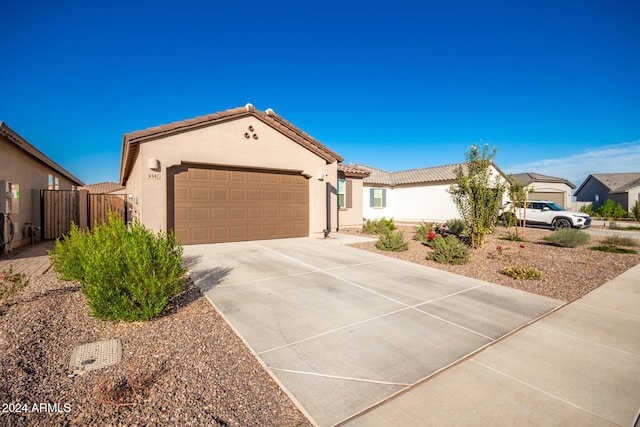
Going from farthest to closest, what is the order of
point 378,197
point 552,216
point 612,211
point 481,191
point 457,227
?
point 612,211
point 378,197
point 552,216
point 457,227
point 481,191

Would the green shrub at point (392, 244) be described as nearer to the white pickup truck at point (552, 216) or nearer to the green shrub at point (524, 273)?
the green shrub at point (524, 273)

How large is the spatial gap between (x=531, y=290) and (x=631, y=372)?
2881 millimetres

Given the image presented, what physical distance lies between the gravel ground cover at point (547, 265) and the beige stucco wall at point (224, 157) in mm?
3483

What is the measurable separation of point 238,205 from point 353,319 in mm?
7334

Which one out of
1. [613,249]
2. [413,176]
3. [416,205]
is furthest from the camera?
[413,176]

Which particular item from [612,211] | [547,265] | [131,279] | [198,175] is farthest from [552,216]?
[131,279]

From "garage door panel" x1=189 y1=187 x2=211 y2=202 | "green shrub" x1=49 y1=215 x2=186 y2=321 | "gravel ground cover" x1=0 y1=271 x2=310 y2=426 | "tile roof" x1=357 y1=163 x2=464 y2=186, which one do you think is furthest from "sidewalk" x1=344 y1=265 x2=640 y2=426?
"tile roof" x1=357 y1=163 x2=464 y2=186

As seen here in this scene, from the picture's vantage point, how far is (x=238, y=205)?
403 inches

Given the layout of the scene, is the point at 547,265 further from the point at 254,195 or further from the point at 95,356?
the point at 95,356

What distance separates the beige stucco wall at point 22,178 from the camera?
8.87 m

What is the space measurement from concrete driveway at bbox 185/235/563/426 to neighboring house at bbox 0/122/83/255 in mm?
5825

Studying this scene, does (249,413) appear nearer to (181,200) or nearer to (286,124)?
(181,200)

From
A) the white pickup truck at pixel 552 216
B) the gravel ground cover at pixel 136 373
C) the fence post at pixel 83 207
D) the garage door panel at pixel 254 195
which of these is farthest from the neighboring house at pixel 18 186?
the white pickup truck at pixel 552 216

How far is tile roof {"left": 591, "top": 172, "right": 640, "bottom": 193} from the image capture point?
30.7 m
